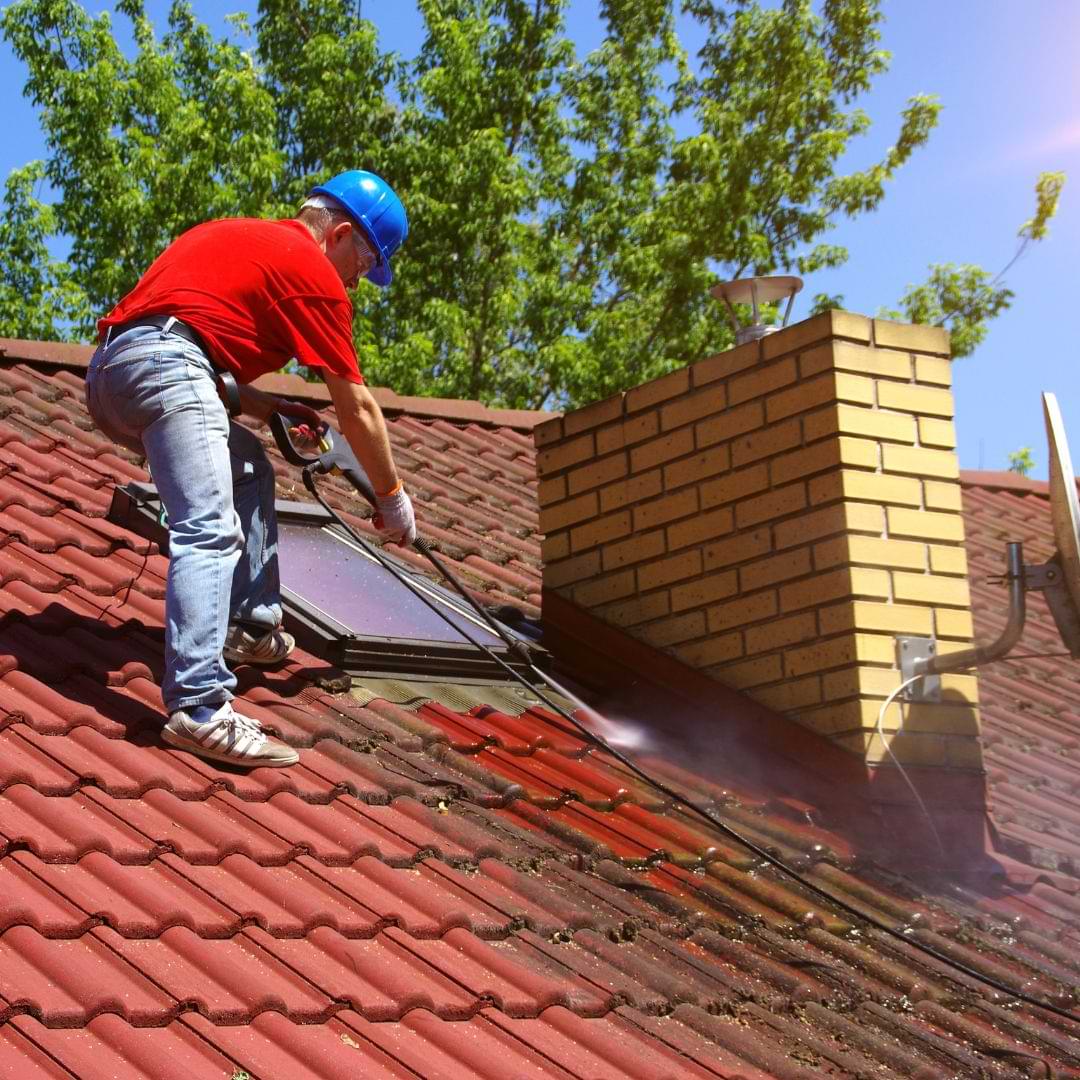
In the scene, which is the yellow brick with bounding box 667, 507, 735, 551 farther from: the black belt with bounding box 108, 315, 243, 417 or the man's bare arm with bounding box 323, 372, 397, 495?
the black belt with bounding box 108, 315, 243, 417

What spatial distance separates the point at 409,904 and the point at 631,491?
98.4 inches

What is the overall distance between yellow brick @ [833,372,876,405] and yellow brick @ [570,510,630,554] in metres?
0.98

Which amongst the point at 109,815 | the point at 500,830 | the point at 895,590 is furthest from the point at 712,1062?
the point at 895,590

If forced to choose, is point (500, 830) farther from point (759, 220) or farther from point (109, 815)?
point (759, 220)

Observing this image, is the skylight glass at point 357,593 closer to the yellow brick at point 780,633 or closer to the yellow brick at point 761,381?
the yellow brick at point 780,633

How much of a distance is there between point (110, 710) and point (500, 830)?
1013 mm

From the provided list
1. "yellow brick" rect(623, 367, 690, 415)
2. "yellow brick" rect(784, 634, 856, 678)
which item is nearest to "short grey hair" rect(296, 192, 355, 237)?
"yellow brick" rect(623, 367, 690, 415)

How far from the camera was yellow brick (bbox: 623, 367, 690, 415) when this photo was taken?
5.61 meters

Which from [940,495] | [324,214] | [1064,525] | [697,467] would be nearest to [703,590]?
[697,467]

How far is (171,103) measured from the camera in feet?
68.8

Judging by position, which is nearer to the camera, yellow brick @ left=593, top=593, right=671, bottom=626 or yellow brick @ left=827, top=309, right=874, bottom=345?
yellow brick @ left=827, top=309, right=874, bottom=345

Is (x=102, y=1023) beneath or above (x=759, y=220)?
beneath

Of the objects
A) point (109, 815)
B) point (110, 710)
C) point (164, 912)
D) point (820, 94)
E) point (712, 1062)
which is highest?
point (820, 94)

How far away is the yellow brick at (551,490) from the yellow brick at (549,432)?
0.14 metres
